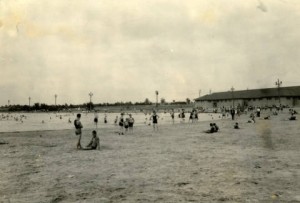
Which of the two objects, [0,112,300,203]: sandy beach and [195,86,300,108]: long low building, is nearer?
[0,112,300,203]: sandy beach

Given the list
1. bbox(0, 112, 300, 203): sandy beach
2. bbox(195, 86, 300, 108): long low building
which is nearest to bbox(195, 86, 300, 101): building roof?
bbox(195, 86, 300, 108): long low building

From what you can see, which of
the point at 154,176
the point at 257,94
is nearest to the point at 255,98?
the point at 257,94

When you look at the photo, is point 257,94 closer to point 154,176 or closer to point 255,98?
point 255,98

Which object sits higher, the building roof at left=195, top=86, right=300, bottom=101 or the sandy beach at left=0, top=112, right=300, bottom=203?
the building roof at left=195, top=86, right=300, bottom=101

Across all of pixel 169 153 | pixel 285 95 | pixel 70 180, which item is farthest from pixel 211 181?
pixel 285 95

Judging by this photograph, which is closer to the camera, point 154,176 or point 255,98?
point 154,176

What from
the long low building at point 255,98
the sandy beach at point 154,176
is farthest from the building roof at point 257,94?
the sandy beach at point 154,176

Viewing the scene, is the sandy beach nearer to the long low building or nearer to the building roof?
the long low building

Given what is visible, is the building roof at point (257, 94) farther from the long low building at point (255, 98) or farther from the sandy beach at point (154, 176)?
Answer: the sandy beach at point (154, 176)

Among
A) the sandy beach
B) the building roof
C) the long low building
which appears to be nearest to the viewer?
the sandy beach
